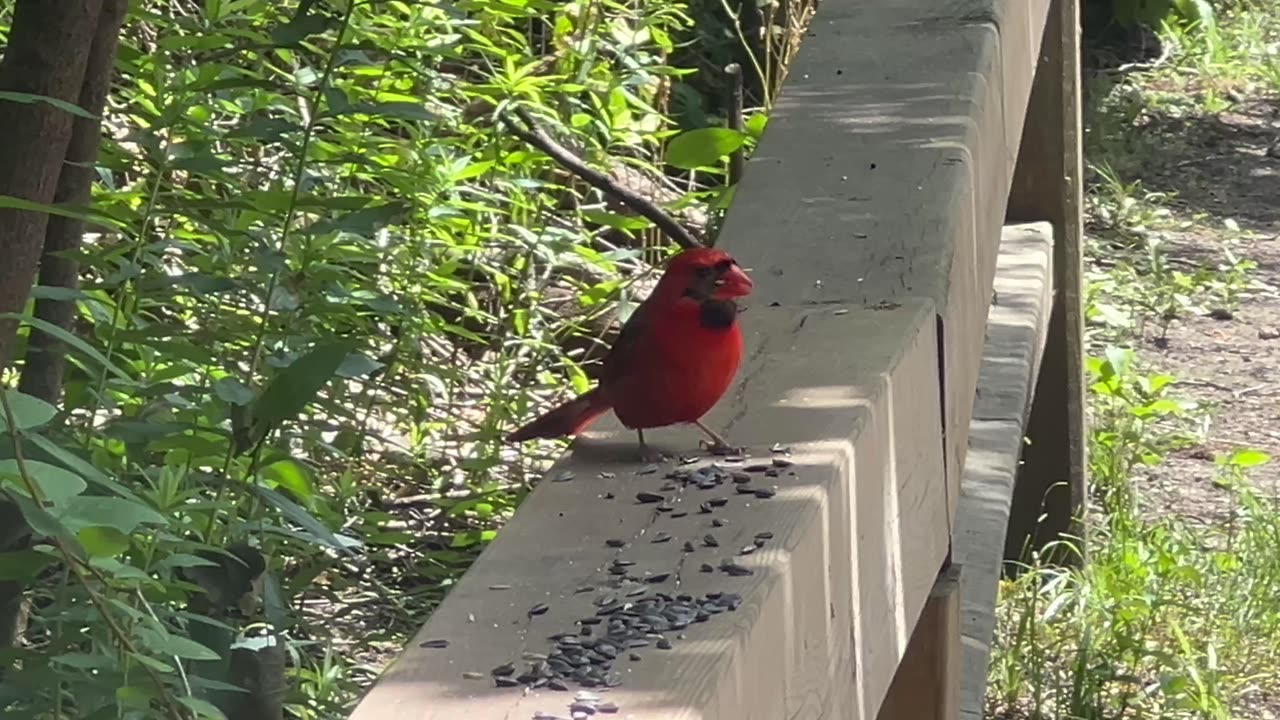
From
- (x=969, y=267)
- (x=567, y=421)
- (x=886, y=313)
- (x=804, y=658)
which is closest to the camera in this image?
(x=804, y=658)

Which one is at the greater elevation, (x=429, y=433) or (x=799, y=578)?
(x=799, y=578)

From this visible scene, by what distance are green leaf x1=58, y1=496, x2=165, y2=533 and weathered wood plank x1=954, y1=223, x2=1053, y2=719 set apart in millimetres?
1769

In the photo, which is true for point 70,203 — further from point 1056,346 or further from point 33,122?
point 1056,346

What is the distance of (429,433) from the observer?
4461 mm

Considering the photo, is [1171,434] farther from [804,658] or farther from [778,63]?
[804,658]

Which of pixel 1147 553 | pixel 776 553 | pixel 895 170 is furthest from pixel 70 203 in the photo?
pixel 1147 553

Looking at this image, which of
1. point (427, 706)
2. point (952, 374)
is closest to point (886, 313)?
point (952, 374)

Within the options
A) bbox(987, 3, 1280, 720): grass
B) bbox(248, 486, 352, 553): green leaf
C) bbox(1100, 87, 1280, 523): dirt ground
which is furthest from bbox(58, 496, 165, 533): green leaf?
bbox(1100, 87, 1280, 523): dirt ground

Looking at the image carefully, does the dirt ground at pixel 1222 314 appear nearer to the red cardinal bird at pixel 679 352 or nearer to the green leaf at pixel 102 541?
the red cardinal bird at pixel 679 352

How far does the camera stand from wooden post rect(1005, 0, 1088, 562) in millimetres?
4391

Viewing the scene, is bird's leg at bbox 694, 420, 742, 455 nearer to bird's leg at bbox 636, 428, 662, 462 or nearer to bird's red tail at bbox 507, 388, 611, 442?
bird's leg at bbox 636, 428, 662, 462

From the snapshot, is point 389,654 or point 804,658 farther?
point 389,654

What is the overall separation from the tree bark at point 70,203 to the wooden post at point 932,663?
1.00 m

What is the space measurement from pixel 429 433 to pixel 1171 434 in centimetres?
225
